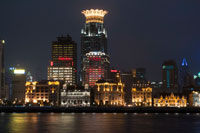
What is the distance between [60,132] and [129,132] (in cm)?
1544

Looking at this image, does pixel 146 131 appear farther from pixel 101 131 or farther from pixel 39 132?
pixel 39 132

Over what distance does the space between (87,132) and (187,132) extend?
23.1 m

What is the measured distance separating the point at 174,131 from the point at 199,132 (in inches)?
223

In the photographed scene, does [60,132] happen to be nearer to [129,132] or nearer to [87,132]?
[87,132]

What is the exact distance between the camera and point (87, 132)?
91688 mm

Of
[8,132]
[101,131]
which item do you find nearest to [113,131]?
[101,131]

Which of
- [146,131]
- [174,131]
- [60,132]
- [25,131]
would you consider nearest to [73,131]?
[60,132]

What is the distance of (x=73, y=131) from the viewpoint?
94.1 m

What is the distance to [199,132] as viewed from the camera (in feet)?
312

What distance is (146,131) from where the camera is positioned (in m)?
94.8

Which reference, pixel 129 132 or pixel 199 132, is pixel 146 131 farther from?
pixel 199 132

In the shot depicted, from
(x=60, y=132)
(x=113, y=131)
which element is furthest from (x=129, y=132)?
(x=60, y=132)

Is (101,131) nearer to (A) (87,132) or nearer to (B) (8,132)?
(A) (87,132)

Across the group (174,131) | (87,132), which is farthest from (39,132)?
(174,131)
